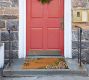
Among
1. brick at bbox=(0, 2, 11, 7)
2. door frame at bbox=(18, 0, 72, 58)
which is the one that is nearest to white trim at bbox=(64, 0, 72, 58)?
door frame at bbox=(18, 0, 72, 58)

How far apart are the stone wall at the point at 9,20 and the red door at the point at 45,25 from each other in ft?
1.31

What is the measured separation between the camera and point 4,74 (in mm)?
4867

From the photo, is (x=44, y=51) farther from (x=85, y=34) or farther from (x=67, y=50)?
(x=85, y=34)

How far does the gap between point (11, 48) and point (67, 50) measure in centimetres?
162

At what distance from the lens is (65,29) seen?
6.39 metres

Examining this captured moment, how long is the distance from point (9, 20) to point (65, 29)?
64.2 inches

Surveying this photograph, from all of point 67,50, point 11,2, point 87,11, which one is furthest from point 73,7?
point 11,2

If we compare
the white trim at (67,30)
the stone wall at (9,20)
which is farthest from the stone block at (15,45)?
the white trim at (67,30)

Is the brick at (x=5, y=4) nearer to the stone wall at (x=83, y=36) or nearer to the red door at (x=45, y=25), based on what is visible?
the red door at (x=45, y=25)

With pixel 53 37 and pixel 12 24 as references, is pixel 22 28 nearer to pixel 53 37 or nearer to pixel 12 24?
pixel 12 24

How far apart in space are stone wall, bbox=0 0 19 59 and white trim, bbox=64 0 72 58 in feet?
4.57

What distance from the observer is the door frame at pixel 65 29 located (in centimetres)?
628

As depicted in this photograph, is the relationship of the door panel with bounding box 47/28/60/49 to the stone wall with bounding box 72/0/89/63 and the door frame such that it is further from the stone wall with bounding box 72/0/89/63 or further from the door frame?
the stone wall with bounding box 72/0/89/63

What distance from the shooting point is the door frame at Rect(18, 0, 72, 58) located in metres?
6.28
